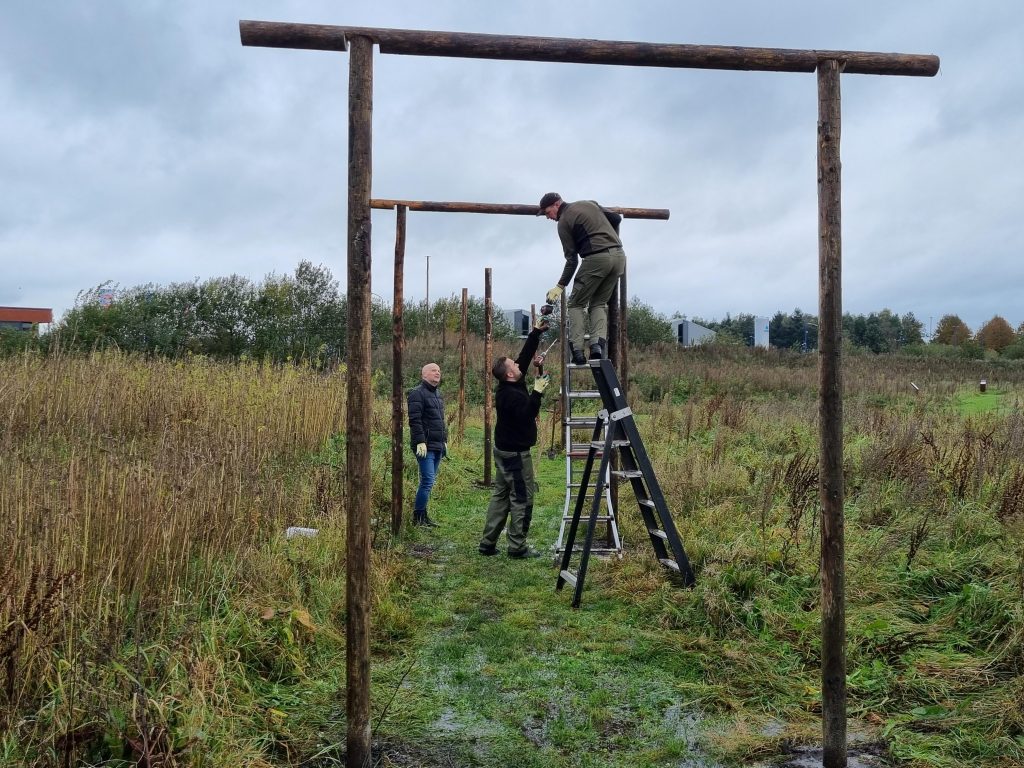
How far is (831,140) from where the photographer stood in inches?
141

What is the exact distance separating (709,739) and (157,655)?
108 inches

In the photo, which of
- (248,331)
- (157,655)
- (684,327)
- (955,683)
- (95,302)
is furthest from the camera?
(684,327)

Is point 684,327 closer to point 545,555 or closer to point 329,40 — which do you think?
point 545,555

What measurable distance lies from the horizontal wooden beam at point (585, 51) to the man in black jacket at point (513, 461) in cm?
393

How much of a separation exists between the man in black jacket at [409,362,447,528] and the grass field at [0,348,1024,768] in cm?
76

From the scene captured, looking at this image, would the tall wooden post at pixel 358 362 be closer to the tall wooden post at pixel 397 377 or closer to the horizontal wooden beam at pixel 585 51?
the horizontal wooden beam at pixel 585 51

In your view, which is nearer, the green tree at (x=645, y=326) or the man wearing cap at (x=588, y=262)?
the man wearing cap at (x=588, y=262)

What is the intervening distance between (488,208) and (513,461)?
2.55m

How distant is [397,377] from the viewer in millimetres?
8391

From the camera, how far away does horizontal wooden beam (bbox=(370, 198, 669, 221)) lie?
718cm

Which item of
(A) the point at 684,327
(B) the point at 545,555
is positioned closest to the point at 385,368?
(B) the point at 545,555

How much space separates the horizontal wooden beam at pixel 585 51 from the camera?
11.5ft

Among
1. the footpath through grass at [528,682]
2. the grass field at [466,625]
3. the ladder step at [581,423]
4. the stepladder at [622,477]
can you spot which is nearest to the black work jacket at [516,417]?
the ladder step at [581,423]

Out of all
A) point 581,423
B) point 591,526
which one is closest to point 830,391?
point 591,526
